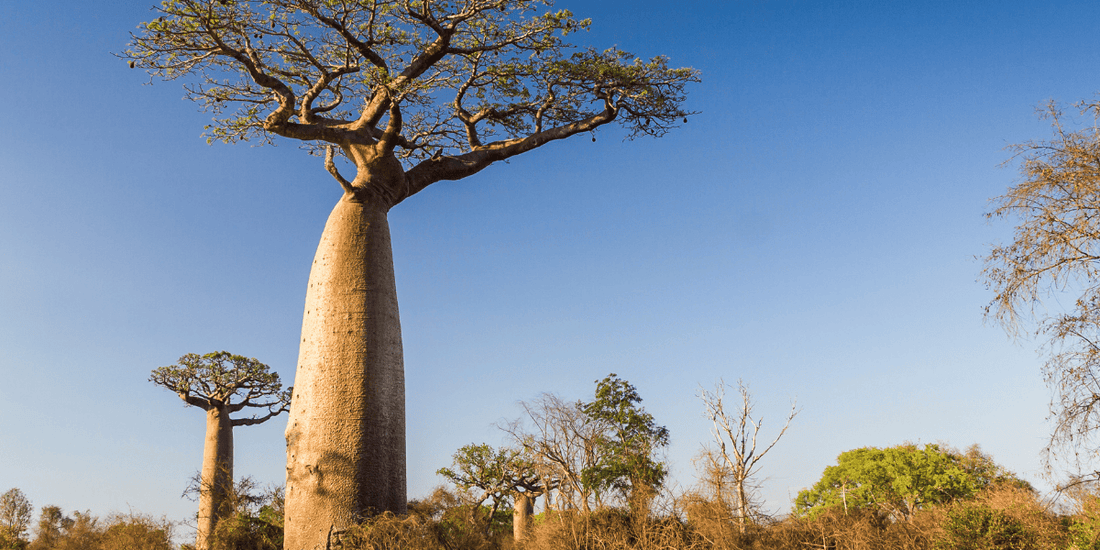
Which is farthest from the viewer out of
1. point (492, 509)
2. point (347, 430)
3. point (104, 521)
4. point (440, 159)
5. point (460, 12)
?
point (492, 509)

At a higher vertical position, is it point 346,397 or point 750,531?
point 346,397

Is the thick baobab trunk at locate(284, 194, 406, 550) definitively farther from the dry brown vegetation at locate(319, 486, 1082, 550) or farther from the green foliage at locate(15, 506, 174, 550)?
the green foliage at locate(15, 506, 174, 550)

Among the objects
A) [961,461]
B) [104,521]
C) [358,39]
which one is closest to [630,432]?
[358,39]

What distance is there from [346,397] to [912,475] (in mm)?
24612

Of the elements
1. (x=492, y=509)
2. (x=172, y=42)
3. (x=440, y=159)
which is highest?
(x=172, y=42)

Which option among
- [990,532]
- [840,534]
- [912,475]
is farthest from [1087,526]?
[912,475]

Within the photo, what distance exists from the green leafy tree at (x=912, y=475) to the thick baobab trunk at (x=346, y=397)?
18.8 metres

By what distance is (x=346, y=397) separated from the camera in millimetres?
6445

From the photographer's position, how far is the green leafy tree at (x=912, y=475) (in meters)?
23.2

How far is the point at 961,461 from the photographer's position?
23.9 metres

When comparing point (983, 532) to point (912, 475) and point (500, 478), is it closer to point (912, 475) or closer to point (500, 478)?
point (500, 478)

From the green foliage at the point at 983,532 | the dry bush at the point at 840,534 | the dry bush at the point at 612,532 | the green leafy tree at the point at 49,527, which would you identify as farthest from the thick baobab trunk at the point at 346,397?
the green leafy tree at the point at 49,527

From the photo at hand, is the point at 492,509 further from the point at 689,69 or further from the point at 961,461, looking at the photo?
the point at 961,461

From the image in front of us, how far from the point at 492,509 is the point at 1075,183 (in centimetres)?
1213
